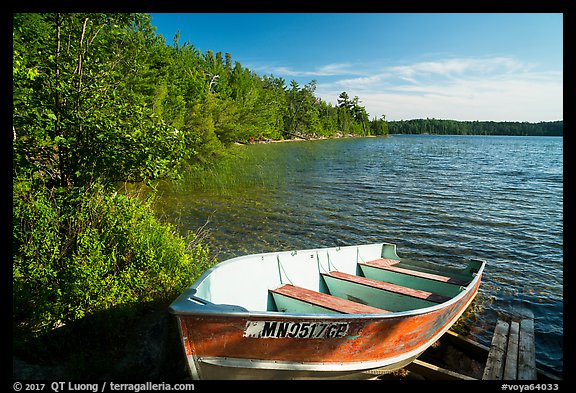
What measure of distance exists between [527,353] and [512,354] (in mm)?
324

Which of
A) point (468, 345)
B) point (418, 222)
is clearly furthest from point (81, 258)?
point (418, 222)

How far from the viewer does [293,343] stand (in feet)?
14.6

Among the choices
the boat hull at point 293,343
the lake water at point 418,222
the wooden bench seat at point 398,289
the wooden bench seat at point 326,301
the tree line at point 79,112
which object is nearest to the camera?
the boat hull at point 293,343

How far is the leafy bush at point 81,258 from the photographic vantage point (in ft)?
15.9

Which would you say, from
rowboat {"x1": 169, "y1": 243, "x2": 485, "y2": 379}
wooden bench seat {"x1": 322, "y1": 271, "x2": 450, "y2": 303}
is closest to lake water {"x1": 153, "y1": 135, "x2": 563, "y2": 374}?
wooden bench seat {"x1": 322, "y1": 271, "x2": 450, "y2": 303}

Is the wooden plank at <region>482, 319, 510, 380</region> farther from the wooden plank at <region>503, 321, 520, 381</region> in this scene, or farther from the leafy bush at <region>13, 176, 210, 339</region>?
the leafy bush at <region>13, 176, 210, 339</region>

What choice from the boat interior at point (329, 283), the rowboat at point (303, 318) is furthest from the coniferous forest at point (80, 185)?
the rowboat at point (303, 318)

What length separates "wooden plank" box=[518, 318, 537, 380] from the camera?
17.9 ft

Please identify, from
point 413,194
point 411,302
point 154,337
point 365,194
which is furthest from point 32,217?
point 413,194

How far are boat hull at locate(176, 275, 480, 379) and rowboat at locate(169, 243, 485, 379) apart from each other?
0.01m

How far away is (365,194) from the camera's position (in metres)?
20.6

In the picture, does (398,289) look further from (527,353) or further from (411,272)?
(527,353)

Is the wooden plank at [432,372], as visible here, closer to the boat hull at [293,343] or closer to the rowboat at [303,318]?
the rowboat at [303,318]
